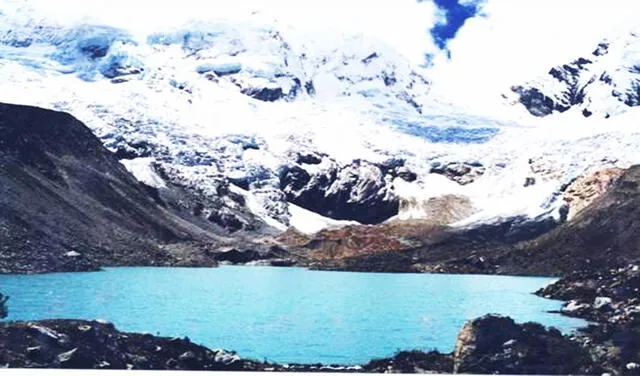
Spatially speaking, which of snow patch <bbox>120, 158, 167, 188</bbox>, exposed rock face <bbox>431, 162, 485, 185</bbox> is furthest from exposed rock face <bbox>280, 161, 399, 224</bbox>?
snow patch <bbox>120, 158, 167, 188</bbox>

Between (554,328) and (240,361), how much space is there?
390 centimetres

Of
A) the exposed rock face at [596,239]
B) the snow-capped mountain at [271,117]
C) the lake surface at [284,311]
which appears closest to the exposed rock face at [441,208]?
the snow-capped mountain at [271,117]

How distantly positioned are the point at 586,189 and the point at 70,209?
10.0 m

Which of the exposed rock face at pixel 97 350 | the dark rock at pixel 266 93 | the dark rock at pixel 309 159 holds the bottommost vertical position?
the exposed rock face at pixel 97 350

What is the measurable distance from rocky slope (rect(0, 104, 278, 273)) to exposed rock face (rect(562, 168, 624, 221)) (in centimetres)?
787

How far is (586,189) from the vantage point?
1714 centimetres

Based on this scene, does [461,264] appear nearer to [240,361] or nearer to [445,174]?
[240,361]

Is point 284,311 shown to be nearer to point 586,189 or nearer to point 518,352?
point 518,352

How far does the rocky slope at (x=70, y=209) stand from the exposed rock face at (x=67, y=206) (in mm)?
19

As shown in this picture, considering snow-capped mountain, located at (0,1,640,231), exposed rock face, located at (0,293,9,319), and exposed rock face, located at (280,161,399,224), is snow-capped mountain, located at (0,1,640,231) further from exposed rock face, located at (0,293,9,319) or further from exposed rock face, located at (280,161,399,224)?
exposed rock face, located at (0,293,9,319)

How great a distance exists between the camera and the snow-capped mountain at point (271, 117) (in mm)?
53906

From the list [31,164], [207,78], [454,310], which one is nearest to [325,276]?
[31,164]

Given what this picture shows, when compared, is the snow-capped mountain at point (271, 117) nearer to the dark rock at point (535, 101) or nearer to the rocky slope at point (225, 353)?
the dark rock at point (535, 101)

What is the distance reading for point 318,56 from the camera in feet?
345
